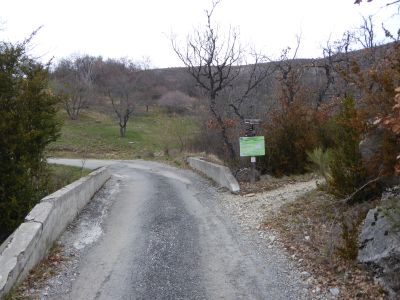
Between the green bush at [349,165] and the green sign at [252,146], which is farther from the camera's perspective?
the green sign at [252,146]

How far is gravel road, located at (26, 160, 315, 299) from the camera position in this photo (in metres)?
5.58

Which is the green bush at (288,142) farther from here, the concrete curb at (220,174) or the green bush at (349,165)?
the green bush at (349,165)

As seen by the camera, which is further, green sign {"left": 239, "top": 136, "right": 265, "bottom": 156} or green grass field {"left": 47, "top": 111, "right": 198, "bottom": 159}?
green grass field {"left": 47, "top": 111, "right": 198, "bottom": 159}

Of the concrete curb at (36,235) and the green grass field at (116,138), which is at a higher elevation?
the green grass field at (116,138)

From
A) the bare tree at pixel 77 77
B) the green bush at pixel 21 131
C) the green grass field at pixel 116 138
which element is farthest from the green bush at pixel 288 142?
the bare tree at pixel 77 77

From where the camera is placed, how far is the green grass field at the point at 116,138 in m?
33.3

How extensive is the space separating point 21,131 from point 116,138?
1525 inches

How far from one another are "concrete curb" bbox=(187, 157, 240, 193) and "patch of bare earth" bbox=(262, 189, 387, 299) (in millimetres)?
3309

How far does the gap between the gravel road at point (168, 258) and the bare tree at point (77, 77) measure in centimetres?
4963

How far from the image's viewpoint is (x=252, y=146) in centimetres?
1334

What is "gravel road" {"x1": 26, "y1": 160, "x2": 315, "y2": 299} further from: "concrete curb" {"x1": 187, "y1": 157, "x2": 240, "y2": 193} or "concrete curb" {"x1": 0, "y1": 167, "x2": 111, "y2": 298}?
"concrete curb" {"x1": 187, "y1": 157, "x2": 240, "y2": 193}

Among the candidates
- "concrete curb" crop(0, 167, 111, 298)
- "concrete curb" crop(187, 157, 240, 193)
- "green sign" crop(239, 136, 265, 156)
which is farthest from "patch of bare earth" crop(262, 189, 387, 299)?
"concrete curb" crop(0, 167, 111, 298)

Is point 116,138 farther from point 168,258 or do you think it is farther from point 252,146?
point 168,258

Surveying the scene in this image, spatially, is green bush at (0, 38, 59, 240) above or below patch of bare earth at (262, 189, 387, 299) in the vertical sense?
above
